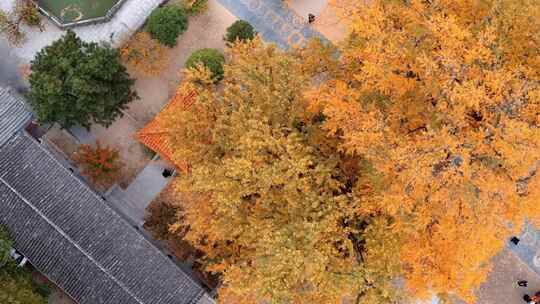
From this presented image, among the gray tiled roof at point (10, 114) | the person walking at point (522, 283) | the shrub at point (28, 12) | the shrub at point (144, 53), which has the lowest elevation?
the gray tiled roof at point (10, 114)

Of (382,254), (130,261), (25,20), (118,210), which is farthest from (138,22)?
(382,254)

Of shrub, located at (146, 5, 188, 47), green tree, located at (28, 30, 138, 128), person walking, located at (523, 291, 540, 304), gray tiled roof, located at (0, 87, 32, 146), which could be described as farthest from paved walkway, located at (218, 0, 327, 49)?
person walking, located at (523, 291, 540, 304)

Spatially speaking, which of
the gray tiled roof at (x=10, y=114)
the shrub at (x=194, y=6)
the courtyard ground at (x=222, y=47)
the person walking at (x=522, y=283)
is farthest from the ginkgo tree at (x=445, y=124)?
the gray tiled roof at (x=10, y=114)

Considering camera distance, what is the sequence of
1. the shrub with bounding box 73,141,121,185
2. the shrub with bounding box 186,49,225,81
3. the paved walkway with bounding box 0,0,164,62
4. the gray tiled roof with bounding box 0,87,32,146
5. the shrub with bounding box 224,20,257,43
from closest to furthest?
the gray tiled roof with bounding box 0,87,32,146 < the shrub with bounding box 73,141,121,185 < the shrub with bounding box 186,49,225,81 < the shrub with bounding box 224,20,257,43 < the paved walkway with bounding box 0,0,164,62

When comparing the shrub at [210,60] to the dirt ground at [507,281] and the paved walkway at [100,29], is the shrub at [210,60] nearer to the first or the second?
the paved walkway at [100,29]

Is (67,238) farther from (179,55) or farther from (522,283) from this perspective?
(522,283)

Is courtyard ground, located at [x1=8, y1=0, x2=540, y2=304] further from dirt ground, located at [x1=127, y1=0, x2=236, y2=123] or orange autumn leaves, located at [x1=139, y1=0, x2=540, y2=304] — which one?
orange autumn leaves, located at [x1=139, y1=0, x2=540, y2=304]
